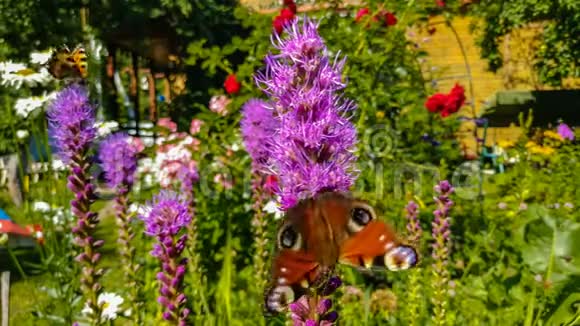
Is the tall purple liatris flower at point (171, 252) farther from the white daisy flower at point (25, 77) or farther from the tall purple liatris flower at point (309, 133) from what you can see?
the white daisy flower at point (25, 77)

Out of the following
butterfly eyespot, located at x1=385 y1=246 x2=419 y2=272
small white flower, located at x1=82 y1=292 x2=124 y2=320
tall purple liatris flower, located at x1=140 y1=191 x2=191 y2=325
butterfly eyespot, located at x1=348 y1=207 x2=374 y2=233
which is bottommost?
small white flower, located at x1=82 y1=292 x2=124 y2=320

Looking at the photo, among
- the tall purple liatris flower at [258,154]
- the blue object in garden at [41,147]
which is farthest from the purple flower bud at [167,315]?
the tall purple liatris flower at [258,154]

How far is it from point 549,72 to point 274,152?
10630mm

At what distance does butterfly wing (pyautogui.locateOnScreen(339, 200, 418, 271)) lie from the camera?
0.86 m

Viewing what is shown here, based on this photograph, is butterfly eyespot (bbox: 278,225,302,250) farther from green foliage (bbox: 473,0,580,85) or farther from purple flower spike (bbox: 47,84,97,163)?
green foliage (bbox: 473,0,580,85)

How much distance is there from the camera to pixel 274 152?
1.04 m

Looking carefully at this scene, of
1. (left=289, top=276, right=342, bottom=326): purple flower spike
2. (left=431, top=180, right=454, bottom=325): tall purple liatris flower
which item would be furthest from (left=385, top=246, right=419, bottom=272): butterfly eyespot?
(left=431, top=180, right=454, bottom=325): tall purple liatris flower

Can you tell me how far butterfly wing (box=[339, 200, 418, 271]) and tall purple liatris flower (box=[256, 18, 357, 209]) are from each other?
0.10 meters

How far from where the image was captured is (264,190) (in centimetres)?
296

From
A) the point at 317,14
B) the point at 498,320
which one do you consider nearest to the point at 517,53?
the point at 317,14

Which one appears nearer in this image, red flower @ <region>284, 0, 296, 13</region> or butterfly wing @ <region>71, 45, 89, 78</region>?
butterfly wing @ <region>71, 45, 89, 78</region>

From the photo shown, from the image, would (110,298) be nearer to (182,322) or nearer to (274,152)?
(182,322)

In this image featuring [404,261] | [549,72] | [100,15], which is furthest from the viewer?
[100,15]

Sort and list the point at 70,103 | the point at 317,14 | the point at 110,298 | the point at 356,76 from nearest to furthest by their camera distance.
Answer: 1. the point at 70,103
2. the point at 110,298
3. the point at 356,76
4. the point at 317,14
